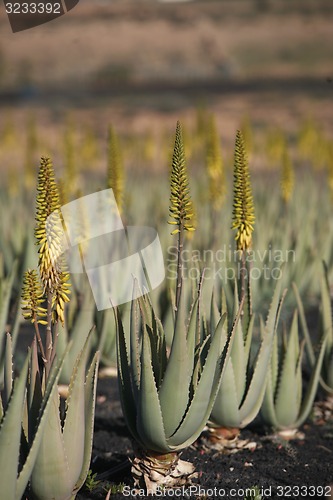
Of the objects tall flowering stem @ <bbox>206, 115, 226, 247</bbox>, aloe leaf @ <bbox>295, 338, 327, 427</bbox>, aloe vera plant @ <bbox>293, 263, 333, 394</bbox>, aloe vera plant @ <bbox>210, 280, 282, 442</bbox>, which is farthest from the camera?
tall flowering stem @ <bbox>206, 115, 226, 247</bbox>

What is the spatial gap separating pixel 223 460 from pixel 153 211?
5.95 m

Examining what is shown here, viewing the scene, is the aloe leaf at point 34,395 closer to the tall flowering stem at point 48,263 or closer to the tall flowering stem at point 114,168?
the tall flowering stem at point 48,263

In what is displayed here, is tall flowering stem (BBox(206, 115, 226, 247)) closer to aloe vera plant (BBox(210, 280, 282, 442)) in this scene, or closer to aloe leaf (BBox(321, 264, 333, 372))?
aloe leaf (BBox(321, 264, 333, 372))

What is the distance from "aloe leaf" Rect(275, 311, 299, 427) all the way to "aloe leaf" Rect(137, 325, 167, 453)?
904mm

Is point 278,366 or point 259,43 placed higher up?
point 259,43

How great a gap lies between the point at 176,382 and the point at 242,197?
2.92 feet

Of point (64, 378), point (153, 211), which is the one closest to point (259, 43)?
point (153, 211)

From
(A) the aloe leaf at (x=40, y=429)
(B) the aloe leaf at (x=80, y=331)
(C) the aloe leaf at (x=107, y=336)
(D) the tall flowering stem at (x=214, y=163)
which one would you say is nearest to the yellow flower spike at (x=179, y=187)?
(A) the aloe leaf at (x=40, y=429)

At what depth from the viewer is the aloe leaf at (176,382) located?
8.18ft

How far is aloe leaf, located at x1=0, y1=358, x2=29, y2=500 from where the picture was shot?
2141 millimetres

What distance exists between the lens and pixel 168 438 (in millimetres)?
2658

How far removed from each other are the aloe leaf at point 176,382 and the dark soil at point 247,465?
0.40 m

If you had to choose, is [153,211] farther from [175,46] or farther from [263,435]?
[175,46]

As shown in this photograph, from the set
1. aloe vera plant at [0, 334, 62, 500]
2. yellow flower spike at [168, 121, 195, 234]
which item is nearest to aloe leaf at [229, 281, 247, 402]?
yellow flower spike at [168, 121, 195, 234]
